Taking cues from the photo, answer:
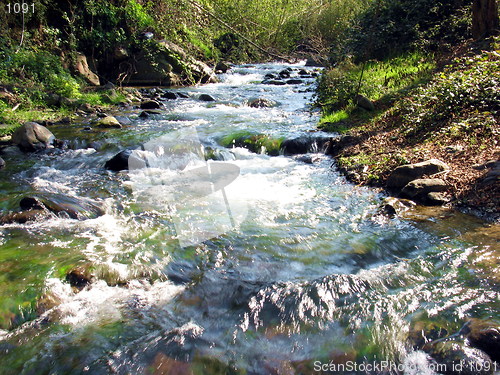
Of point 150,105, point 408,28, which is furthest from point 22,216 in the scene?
point 408,28

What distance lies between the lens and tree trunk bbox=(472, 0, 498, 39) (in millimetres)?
9609

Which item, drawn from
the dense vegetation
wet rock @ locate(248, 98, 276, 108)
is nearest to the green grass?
the dense vegetation

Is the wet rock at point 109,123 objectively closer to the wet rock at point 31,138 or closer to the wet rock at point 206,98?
the wet rock at point 31,138

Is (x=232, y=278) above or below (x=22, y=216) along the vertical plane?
above

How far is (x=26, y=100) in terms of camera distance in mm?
10312

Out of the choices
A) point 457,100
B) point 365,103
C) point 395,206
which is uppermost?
point 457,100

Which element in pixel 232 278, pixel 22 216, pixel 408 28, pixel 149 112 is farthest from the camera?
pixel 408 28

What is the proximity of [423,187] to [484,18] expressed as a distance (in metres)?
7.97

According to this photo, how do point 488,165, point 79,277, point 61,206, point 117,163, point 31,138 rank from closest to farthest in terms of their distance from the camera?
point 79,277
point 61,206
point 488,165
point 117,163
point 31,138

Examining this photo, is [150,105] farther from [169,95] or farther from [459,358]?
[459,358]

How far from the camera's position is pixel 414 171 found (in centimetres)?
535

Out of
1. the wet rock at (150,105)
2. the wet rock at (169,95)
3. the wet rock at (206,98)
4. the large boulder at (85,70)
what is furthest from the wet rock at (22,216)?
the large boulder at (85,70)

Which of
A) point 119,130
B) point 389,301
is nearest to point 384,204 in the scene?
point 389,301

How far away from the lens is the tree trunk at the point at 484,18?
9.61m
